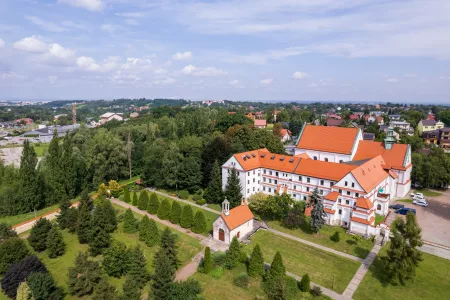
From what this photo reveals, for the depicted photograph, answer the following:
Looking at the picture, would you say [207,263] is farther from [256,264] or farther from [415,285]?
[415,285]

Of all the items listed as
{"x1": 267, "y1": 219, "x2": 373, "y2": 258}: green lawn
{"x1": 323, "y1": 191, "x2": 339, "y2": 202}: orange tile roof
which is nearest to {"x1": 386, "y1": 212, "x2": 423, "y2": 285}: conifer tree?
{"x1": 267, "y1": 219, "x2": 373, "y2": 258}: green lawn

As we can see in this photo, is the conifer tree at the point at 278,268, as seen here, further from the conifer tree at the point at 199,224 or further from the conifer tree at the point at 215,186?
the conifer tree at the point at 215,186

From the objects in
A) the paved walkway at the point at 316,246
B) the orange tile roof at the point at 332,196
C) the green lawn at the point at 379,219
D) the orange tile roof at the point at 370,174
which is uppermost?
the orange tile roof at the point at 370,174

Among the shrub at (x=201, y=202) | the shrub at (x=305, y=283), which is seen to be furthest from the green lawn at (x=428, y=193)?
the shrub at (x=201, y=202)

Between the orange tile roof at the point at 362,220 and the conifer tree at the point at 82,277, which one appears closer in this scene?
the conifer tree at the point at 82,277

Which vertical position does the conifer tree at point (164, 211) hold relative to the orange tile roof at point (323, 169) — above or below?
below

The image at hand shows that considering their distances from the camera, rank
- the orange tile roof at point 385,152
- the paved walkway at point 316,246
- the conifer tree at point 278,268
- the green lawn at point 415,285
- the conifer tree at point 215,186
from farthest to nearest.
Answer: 1. the orange tile roof at point 385,152
2. the conifer tree at point 215,186
3. the paved walkway at point 316,246
4. the conifer tree at point 278,268
5. the green lawn at point 415,285

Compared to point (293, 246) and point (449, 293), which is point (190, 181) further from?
point (449, 293)

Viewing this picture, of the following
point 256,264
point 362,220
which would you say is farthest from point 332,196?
point 256,264
